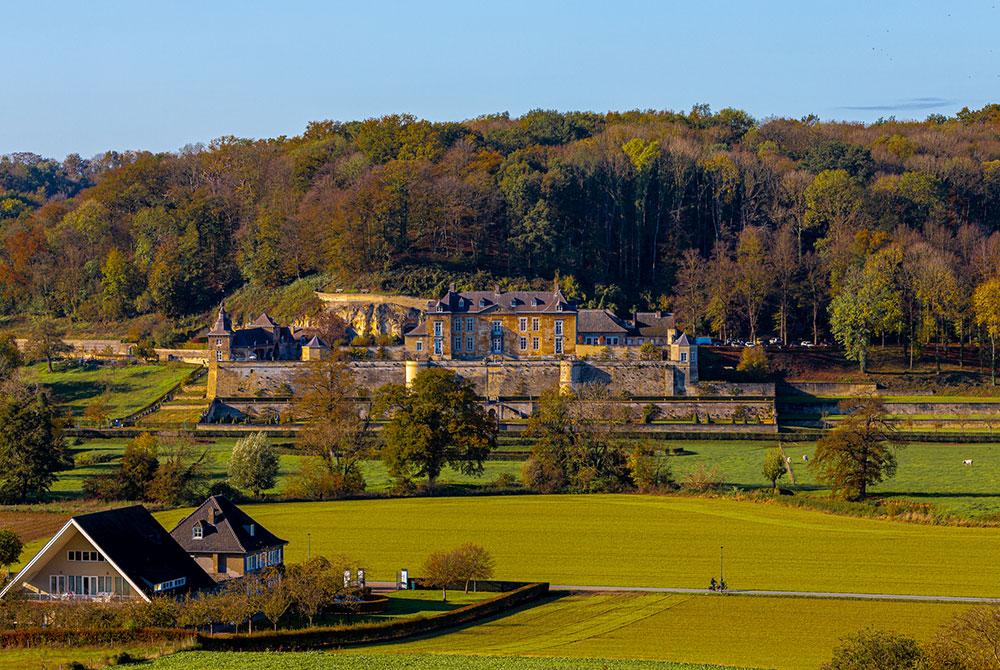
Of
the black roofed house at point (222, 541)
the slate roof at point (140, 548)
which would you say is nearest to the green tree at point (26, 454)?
the black roofed house at point (222, 541)

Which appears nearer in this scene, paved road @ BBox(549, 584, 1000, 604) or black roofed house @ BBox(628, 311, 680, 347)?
paved road @ BBox(549, 584, 1000, 604)

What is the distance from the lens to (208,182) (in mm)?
122750

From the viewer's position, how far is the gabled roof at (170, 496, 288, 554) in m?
45.6

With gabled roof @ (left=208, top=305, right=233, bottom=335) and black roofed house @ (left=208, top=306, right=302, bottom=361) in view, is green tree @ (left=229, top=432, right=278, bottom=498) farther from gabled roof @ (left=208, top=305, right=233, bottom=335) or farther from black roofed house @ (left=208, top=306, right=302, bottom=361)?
gabled roof @ (left=208, top=305, right=233, bottom=335)

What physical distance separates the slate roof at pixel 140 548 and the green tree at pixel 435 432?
2353cm

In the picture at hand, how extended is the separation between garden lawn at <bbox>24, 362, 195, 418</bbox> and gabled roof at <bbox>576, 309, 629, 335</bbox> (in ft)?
78.8

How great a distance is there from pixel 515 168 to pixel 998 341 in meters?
34.7

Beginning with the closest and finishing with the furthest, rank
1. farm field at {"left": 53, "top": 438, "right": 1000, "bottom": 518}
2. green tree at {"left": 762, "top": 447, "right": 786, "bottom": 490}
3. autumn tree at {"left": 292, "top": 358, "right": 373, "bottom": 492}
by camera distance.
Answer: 1. farm field at {"left": 53, "top": 438, "right": 1000, "bottom": 518}
2. green tree at {"left": 762, "top": 447, "right": 786, "bottom": 490}
3. autumn tree at {"left": 292, "top": 358, "right": 373, "bottom": 492}

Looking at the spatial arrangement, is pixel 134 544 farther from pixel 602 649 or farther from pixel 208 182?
pixel 208 182

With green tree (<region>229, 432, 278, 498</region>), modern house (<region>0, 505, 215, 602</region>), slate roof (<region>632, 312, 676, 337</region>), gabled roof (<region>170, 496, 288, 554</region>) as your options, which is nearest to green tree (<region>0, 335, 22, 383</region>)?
green tree (<region>229, 432, 278, 498</region>)

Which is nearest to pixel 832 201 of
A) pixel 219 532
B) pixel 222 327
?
pixel 222 327

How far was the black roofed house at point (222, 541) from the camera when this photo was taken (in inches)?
1791

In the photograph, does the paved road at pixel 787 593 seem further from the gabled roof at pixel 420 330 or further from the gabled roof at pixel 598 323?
the gabled roof at pixel 420 330

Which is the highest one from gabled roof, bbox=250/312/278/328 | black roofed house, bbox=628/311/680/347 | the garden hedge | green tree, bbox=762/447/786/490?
gabled roof, bbox=250/312/278/328
